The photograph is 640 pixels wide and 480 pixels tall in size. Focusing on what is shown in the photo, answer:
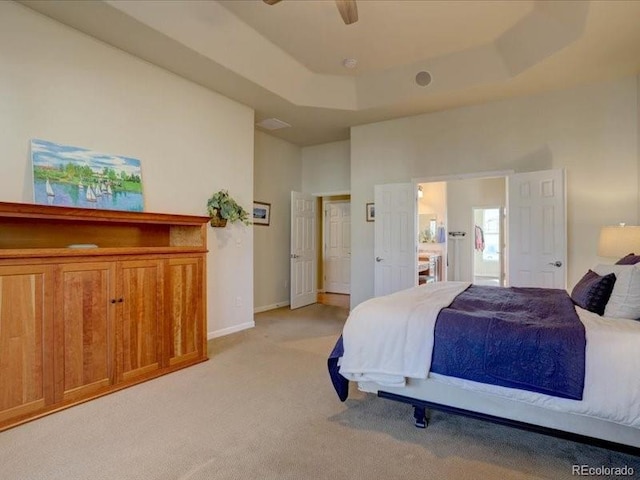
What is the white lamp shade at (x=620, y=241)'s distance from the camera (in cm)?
313

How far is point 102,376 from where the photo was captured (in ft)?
8.60

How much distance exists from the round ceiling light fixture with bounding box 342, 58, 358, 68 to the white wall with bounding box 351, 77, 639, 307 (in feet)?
3.99

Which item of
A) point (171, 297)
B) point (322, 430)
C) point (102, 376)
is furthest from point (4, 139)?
point (322, 430)

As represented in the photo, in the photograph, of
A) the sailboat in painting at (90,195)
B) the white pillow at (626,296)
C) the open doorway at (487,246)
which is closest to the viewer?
the white pillow at (626,296)

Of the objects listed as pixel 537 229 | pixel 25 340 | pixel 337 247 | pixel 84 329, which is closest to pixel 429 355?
pixel 84 329

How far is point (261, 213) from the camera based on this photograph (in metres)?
5.68

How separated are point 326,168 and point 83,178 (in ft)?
13.5

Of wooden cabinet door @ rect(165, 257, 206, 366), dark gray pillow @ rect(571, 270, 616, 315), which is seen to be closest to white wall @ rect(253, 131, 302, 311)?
wooden cabinet door @ rect(165, 257, 206, 366)

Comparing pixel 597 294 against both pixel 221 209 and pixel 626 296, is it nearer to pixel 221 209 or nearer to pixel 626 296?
pixel 626 296

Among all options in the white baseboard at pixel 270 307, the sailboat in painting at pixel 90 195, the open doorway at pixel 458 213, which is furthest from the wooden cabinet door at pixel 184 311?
the open doorway at pixel 458 213

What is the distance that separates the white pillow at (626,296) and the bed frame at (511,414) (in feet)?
2.08

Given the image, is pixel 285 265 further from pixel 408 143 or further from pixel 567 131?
pixel 567 131

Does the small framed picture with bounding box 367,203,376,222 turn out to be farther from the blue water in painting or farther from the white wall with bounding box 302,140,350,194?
the blue water in painting

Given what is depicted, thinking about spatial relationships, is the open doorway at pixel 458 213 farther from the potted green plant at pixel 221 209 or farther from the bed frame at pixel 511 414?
the bed frame at pixel 511 414
